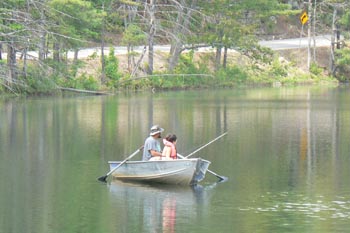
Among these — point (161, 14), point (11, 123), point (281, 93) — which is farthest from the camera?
point (161, 14)

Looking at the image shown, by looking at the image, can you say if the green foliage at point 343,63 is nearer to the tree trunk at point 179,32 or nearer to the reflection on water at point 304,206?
the tree trunk at point 179,32

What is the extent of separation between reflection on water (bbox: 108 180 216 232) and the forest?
22170mm

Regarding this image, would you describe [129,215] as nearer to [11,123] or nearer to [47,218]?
[47,218]

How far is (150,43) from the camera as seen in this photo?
61.6 metres

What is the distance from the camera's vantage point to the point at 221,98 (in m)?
56.2

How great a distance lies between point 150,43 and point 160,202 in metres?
39.3

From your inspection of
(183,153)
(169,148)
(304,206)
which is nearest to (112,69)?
(183,153)

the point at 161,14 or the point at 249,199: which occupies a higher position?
the point at 161,14

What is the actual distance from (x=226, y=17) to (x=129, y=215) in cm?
4697

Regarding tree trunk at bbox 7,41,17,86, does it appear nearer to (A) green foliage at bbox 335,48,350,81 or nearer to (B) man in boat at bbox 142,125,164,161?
(B) man in boat at bbox 142,125,164,161

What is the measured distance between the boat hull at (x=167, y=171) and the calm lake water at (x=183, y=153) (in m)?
0.27

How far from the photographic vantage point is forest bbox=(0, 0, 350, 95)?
167 ft

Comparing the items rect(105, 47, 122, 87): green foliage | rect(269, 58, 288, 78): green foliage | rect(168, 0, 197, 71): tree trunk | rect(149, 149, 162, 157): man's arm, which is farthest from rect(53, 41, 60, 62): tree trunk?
rect(149, 149, 162, 157): man's arm

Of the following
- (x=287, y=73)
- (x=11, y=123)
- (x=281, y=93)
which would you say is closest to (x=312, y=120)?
(x=11, y=123)
